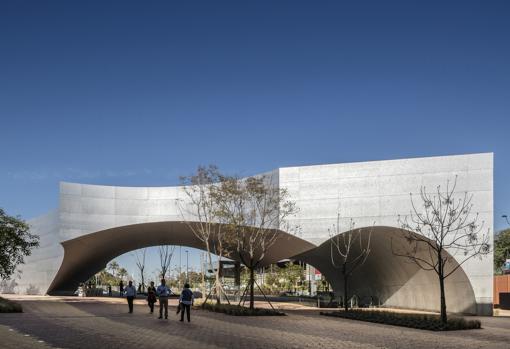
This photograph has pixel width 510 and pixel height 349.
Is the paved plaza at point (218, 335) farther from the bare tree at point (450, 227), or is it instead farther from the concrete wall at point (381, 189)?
the concrete wall at point (381, 189)

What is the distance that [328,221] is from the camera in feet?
111

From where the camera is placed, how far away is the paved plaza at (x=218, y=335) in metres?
14.7

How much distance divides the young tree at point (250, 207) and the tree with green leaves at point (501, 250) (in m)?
40.1

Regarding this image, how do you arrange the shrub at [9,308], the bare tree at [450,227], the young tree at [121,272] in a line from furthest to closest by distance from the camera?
1. the young tree at [121,272]
2. the bare tree at [450,227]
3. the shrub at [9,308]

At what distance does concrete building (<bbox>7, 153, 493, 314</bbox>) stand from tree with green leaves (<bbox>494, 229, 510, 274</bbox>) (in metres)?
28.6

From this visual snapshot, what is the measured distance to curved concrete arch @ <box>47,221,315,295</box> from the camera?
3981 cm

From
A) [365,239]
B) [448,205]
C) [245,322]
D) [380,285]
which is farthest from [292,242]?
[245,322]

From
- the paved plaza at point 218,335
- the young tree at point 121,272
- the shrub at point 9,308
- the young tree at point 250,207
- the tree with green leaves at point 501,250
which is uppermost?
the young tree at point 250,207

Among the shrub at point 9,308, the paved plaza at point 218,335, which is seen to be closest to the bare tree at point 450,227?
the paved plaza at point 218,335

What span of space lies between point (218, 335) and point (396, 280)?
72.4 ft

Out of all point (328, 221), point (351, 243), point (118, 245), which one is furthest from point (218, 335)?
point (118, 245)

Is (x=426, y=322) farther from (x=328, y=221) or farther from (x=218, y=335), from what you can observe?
(x=328, y=221)

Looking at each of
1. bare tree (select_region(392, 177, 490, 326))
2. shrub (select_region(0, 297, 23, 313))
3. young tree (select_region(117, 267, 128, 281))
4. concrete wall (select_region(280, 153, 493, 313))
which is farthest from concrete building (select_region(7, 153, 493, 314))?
young tree (select_region(117, 267, 128, 281))

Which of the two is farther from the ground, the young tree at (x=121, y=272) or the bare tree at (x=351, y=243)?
the bare tree at (x=351, y=243)
